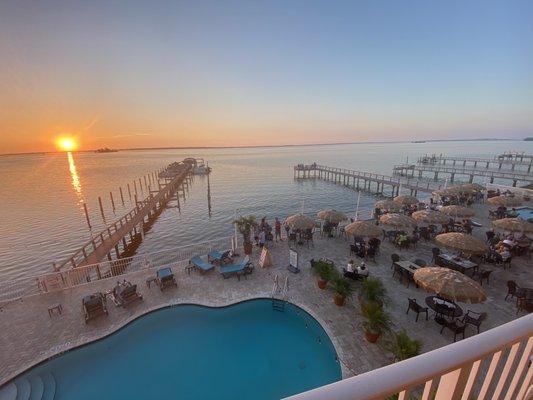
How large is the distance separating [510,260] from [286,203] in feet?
97.9

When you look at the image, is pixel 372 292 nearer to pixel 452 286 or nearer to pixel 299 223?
pixel 452 286

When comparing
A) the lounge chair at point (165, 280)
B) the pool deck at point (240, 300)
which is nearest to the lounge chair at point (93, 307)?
the pool deck at point (240, 300)

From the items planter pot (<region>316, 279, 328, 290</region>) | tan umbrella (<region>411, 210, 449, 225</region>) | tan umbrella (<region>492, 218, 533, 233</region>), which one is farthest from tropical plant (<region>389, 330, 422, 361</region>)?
tan umbrella (<region>411, 210, 449, 225</region>)

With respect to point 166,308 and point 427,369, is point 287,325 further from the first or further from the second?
point 427,369

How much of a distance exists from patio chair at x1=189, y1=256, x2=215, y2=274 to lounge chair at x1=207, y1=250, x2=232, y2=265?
464 mm

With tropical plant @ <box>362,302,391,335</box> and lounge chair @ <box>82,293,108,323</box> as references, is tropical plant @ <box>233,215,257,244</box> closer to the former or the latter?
lounge chair @ <box>82,293,108,323</box>

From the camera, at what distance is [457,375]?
1.20m

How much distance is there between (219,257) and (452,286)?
10019 mm

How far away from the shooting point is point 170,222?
1324 inches

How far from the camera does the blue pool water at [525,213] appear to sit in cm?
1770

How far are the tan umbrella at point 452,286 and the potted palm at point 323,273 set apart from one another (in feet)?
10.5

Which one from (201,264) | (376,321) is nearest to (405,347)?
(376,321)

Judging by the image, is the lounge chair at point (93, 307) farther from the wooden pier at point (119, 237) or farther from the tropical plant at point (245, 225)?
the tropical plant at point (245, 225)

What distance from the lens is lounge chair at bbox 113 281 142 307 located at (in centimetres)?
1070
